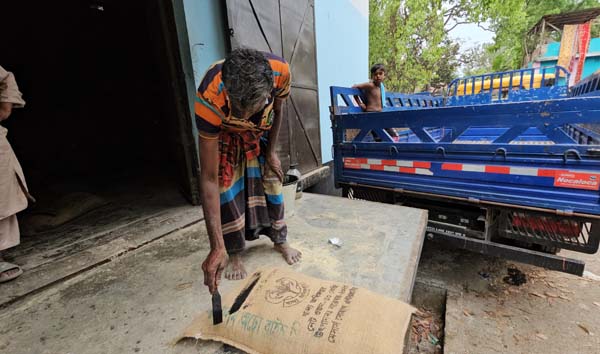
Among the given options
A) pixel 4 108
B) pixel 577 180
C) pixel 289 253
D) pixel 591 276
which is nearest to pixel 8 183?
pixel 4 108

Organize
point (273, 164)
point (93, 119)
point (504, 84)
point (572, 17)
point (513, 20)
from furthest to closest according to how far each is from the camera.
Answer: point (572, 17) → point (513, 20) → point (504, 84) → point (93, 119) → point (273, 164)

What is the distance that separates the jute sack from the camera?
1055mm

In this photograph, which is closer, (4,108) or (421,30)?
(4,108)

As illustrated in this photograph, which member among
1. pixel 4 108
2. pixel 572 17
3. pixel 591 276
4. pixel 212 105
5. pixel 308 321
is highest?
pixel 572 17

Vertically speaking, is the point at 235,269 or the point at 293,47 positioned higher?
the point at 293,47

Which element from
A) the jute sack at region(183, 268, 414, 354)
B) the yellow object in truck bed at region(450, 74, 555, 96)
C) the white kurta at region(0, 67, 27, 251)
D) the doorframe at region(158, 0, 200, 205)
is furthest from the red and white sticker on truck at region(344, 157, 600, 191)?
the yellow object in truck bed at region(450, 74, 555, 96)

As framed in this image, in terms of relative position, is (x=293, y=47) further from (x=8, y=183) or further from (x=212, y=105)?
(x=8, y=183)

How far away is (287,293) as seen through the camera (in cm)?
131

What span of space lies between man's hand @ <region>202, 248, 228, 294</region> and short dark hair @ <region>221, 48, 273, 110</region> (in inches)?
26.9

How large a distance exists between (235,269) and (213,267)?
546mm

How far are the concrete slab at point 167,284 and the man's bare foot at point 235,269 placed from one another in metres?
0.06

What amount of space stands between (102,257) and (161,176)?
297 cm

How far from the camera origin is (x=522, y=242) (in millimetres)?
2396

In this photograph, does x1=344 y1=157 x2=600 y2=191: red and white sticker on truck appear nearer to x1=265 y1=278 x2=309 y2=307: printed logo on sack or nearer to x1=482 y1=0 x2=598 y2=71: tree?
x1=265 y1=278 x2=309 y2=307: printed logo on sack
